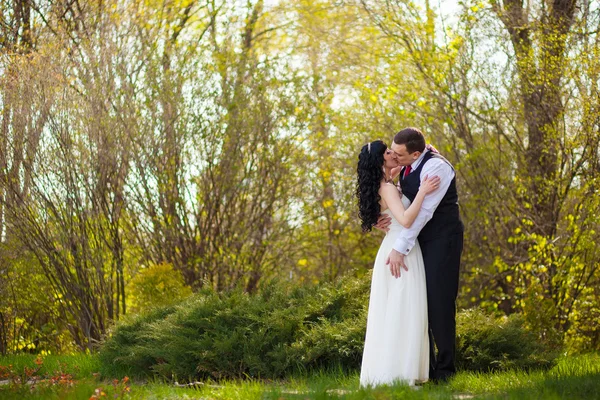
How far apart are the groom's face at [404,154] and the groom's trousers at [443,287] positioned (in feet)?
1.94

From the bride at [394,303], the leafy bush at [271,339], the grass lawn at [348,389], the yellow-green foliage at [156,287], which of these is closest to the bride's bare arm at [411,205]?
the bride at [394,303]

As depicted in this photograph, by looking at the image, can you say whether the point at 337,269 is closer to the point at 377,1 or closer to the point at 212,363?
the point at 377,1

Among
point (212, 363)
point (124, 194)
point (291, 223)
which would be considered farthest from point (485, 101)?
point (212, 363)

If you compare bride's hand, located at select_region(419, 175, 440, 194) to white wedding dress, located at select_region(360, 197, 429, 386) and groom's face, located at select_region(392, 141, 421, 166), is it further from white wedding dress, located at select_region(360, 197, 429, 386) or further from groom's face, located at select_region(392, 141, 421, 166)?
white wedding dress, located at select_region(360, 197, 429, 386)

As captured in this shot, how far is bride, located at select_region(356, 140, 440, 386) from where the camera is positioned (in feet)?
17.4

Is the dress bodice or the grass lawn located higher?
the dress bodice

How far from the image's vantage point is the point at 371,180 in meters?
5.56

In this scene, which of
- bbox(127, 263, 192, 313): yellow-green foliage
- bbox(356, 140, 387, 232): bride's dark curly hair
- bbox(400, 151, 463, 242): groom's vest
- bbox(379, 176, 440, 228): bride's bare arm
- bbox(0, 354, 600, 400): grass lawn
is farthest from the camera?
bbox(127, 263, 192, 313): yellow-green foliage

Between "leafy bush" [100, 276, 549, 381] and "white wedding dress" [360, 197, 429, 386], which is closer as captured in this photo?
"white wedding dress" [360, 197, 429, 386]

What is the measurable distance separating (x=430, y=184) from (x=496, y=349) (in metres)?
2.02

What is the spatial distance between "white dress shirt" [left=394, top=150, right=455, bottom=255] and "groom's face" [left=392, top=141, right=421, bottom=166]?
15 cm

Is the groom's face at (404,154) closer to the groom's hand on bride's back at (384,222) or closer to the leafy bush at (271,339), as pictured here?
the groom's hand on bride's back at (384,222)

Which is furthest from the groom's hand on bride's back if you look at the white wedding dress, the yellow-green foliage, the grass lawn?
the yellow-green foliage

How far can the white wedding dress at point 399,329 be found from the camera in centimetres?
529
